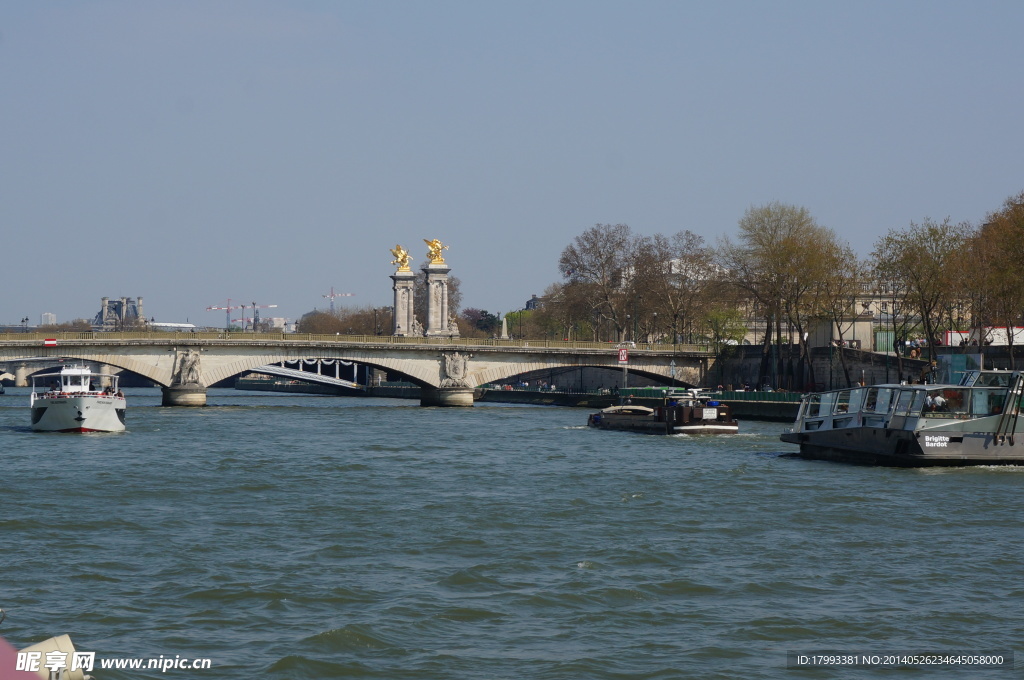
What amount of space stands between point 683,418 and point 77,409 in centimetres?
2429

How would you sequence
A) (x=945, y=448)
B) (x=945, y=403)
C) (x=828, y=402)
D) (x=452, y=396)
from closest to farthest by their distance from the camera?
(x=945, y=448)
(x=945, y=403)
(x=828, y=402)
(x=452, y=396)

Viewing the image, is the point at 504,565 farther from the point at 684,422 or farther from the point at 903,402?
the point at 684,422

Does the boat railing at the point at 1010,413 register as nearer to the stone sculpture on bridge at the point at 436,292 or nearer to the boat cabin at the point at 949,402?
the boat cabin at the point at 949,402

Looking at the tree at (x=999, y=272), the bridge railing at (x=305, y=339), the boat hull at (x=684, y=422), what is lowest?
the boat hull at (x=684, y=422)

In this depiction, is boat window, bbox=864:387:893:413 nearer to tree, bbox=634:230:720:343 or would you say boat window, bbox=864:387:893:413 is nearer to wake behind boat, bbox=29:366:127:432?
wake behind boat, bbox=29:366:127:432

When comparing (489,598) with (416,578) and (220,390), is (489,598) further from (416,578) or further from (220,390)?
(220,390)

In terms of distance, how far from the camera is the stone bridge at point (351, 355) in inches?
2810

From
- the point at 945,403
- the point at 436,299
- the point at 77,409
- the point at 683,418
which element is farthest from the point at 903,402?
the point at 436,299

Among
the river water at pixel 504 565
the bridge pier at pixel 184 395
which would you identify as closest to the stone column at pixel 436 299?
the bridge pier at pixel 184 395

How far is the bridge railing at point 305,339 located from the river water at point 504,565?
3307 centimetres

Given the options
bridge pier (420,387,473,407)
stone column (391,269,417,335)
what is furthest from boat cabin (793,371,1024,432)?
stone column (391,269,417,335)

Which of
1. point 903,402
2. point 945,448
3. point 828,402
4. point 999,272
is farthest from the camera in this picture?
point 999,272

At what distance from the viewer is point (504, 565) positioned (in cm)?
1988

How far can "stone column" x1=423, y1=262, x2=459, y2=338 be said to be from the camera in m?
97.9
